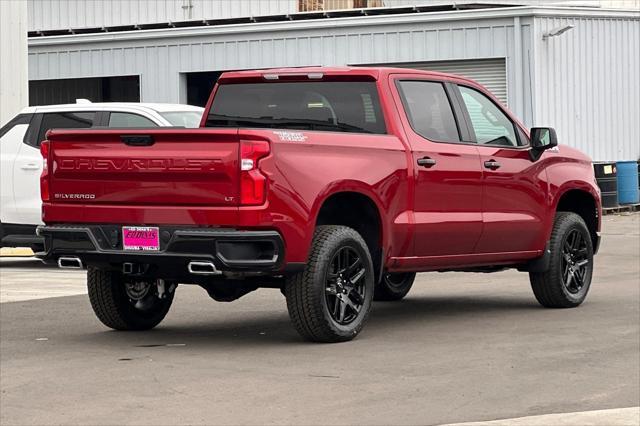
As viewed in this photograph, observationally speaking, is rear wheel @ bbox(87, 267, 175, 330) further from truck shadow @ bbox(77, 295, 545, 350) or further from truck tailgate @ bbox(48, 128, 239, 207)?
truck tailgate @ bbox(48, 128, 239, 207)

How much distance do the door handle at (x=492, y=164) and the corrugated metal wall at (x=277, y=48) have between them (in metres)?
18.9

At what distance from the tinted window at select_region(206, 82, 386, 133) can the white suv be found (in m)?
5.02

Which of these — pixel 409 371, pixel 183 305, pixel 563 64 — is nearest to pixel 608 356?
pixel 409 371

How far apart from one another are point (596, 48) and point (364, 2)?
649 centimetres

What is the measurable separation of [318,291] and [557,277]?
326 centimetres

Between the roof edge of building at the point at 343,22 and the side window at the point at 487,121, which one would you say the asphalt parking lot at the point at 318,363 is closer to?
the side window at the point at 487,121

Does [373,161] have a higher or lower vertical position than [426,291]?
Result: higher

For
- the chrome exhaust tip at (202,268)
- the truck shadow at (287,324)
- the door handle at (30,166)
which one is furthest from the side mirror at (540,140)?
the door handle at (30,166)

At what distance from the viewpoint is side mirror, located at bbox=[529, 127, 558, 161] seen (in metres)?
12.9

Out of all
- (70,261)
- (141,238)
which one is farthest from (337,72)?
(70,261)

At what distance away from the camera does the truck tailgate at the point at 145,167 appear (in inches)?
404

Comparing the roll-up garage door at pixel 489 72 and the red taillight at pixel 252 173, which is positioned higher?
the roll-up garage door at pixel 489 72

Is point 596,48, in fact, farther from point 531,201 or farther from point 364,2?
point 531,201

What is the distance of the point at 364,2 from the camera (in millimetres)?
36562
